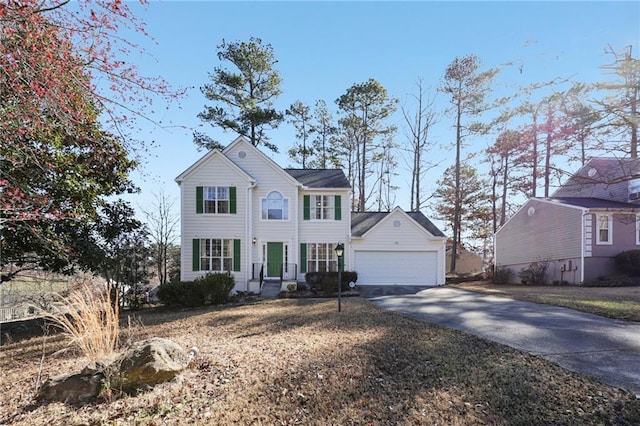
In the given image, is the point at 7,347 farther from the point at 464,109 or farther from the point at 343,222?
the point at 464,109

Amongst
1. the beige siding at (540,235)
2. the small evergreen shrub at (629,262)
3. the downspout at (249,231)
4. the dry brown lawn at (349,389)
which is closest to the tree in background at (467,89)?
the beige siding at (540,235)

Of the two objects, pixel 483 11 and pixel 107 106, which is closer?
pixel 107 106

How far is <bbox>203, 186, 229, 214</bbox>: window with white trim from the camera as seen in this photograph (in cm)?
1712

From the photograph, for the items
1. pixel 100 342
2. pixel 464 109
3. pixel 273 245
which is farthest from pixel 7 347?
pixel 464 109

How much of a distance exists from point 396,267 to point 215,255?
28.3ft

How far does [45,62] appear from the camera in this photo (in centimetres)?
393

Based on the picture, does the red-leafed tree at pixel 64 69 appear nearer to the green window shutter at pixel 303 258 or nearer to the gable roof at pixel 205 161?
the gable roof at pixel 205 161

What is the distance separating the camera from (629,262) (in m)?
17.8

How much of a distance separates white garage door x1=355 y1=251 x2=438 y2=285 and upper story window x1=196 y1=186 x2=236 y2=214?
254 inches

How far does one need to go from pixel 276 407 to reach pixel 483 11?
9.80m

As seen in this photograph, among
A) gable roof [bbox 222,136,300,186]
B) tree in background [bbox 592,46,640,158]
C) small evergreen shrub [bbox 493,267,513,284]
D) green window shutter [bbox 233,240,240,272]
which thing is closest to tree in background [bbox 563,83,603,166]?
tree in background [bbox 592,46,640,158]

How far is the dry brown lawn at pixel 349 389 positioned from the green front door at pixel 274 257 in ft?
36.3

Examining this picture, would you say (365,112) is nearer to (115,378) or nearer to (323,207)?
(323,207)

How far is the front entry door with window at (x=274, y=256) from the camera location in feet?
58.4
